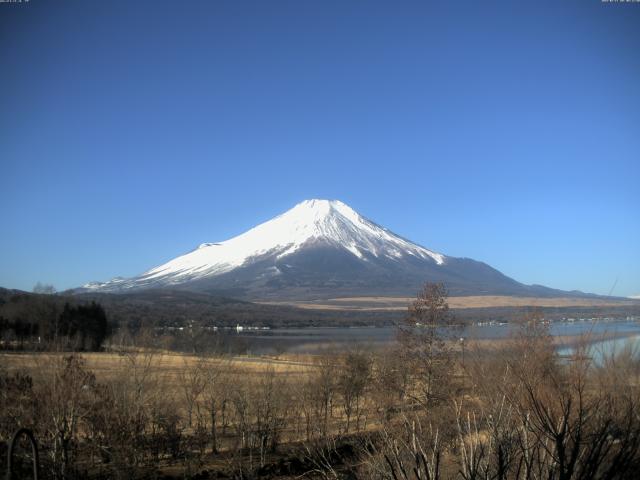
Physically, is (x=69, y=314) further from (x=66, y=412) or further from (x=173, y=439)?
(x=66, y=412)

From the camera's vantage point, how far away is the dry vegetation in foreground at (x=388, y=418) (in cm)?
519

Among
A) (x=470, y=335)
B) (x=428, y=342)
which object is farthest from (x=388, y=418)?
(x=470, y=335)

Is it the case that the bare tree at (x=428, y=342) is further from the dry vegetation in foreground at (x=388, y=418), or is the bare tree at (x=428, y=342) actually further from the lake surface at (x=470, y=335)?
the lake surface at (x=470, y=335)

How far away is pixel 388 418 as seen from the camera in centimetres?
1852

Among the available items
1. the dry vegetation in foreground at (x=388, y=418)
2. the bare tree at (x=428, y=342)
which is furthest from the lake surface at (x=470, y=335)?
the bare tree at (x=428, y=342)

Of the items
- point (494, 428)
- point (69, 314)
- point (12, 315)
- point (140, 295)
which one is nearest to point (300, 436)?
point (494, 428)

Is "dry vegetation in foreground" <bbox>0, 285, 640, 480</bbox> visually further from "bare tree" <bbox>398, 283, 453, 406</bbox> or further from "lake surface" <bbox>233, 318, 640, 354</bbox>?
"lake surface" <bbox>233, 318, 640, 354</bbox>

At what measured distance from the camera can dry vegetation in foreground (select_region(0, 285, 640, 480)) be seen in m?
5.19

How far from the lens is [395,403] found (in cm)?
2320

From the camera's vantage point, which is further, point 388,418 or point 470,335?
point 470,335

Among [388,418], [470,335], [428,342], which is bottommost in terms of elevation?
[388,418]

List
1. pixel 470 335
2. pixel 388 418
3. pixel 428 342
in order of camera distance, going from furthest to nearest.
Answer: pixel 470 335, pixel 428 342, pixel 388 418

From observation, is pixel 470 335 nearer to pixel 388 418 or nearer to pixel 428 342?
pixel 428 342

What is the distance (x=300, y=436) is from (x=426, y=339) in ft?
21.5
